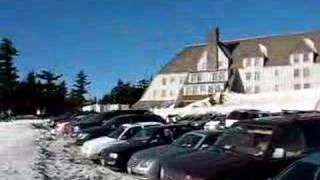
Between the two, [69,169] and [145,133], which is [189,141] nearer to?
[69,169]

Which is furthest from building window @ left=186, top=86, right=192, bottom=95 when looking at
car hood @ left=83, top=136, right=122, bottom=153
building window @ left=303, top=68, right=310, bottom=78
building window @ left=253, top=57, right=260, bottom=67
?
car hood @ left=83, top=136, right=122, bottom=153

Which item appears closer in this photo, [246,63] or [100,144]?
[100,144]

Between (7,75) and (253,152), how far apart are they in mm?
122065

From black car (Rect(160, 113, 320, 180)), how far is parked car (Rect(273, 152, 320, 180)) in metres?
3.32

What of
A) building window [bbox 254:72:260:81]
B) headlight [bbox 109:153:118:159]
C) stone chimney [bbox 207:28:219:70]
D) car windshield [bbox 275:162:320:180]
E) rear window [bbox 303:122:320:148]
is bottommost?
headlight [bbox 109:153:118:159]

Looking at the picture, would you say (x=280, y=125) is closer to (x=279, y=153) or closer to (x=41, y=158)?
(x=279, y=153)

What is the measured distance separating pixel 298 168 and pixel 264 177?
4.35 meters

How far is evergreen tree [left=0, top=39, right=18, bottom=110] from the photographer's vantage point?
119 m

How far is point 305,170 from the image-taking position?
8.09 meters

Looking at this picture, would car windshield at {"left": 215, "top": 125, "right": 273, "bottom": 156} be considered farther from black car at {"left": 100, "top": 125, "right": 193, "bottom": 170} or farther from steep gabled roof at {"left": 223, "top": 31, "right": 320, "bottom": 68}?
steep gabled roof at {"left": 223, "top": 31, "right": 320, "bottom": 68}

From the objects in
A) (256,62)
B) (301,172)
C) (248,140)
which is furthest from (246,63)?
(301,172)

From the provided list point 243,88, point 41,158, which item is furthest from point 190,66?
point 41,158

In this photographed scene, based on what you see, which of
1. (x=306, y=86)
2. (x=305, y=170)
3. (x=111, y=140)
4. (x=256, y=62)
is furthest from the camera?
(x=256, y=62)

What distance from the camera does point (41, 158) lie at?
79.0 feet
